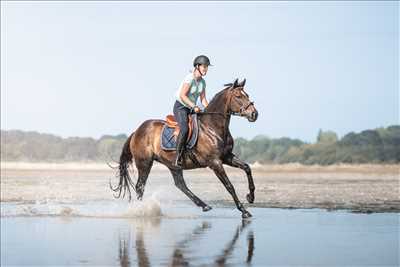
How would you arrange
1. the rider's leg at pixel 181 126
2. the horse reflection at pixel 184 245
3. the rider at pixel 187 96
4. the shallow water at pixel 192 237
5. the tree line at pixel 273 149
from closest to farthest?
the horse reflection at pixel 184 245 < the shallow water at pixel 192 237 < the rider at pixel 187 96 < the rider's leg at pixel 181 126 < the tree line at pixel 273 149

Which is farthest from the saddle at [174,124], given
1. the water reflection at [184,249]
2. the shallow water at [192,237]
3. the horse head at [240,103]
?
the water reflection at [184,249]

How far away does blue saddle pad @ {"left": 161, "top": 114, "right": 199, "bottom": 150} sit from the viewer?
15.1 metres

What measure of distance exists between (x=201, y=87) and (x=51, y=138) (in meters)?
78.3

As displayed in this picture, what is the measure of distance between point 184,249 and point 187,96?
5.14 m

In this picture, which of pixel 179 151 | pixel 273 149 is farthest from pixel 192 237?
pixel 273 149

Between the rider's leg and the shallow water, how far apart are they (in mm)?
1279

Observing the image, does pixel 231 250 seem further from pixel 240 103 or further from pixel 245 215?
pixel 240 103

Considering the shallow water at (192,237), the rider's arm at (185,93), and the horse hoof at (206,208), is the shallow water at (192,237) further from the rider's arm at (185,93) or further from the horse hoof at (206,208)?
the rider's arm at (185,93)

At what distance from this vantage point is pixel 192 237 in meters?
11.7

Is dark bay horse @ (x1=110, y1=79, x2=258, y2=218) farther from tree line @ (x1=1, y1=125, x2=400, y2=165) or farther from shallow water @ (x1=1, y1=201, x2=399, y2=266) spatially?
tree line @ (x1=1, y1=125, x2=400, y2=165)

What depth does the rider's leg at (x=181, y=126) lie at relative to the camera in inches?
594

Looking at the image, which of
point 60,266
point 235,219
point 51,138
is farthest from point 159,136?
point 51,138

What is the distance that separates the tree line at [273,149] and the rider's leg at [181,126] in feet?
95.0

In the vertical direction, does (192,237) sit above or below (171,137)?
below
